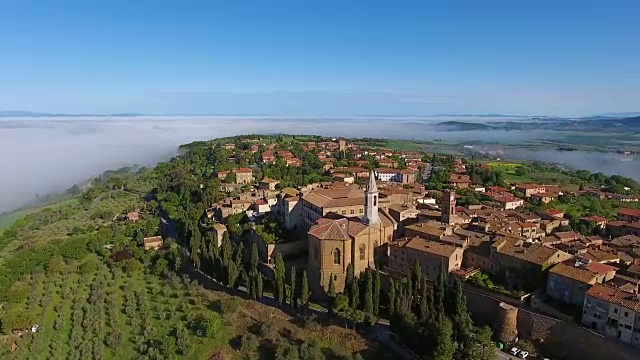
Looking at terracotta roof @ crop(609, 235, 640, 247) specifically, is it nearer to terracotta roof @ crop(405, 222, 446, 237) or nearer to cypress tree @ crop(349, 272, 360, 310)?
terracotta roof @ crop(405, 222, 446, 237)

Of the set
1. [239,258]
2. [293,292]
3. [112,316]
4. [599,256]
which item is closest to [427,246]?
[293,292]

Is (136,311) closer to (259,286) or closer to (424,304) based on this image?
(259,286)

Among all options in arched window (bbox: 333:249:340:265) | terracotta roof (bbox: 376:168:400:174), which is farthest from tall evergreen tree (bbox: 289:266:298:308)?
terracotta roof (bbox: 376:168:400:174)

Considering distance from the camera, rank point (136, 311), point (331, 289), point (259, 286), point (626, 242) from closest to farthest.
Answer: point (331, 289), point (259, 286), point (136, 311), point (626, 242)

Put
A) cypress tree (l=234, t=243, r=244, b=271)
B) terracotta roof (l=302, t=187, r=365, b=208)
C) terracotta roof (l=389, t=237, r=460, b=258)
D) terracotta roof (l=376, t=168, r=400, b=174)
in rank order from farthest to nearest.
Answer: terracotta roof (l=376, t=168, r=400, b=174), terracotta roof (l=302, t=187, r=365, b=208), cypress tree (l=234, t=243, r=244, b=271), terracotta roof (l=389, t=237, r=460, b=258)

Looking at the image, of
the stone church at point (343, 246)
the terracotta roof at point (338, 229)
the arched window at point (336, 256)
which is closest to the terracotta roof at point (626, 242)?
the stone church at point (343, 246)

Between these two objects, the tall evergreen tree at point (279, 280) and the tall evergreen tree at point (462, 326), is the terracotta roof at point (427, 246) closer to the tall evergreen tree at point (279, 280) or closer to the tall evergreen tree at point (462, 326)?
the tall evergreen tree at point (462, 326)
